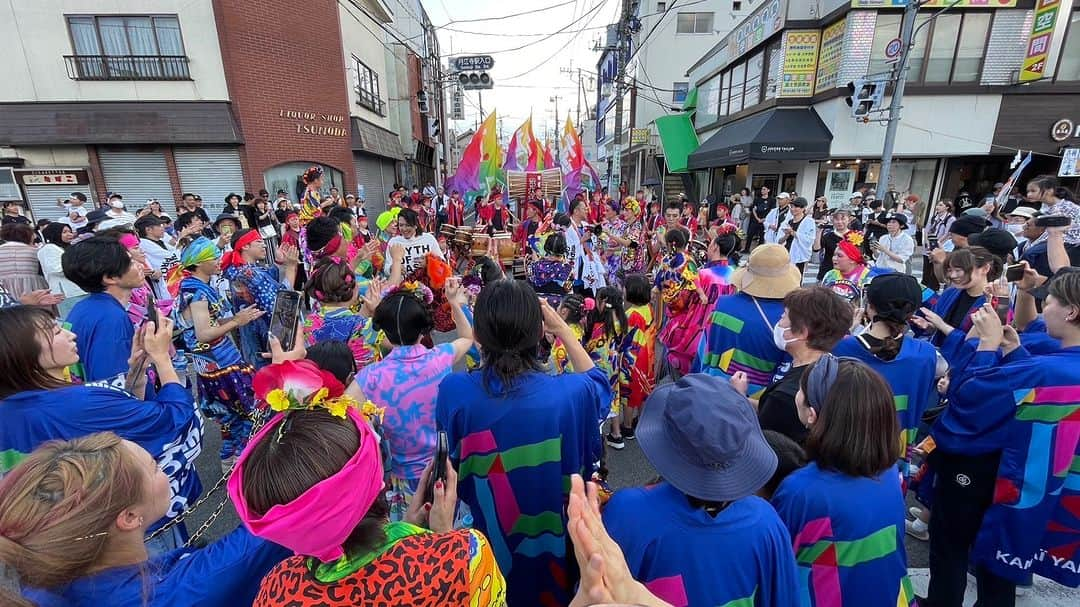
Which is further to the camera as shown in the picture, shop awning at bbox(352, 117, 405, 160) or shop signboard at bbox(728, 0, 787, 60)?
shop awning at bbox(352, 117, 405, 160)

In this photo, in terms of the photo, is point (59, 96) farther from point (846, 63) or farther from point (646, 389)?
point (846, 63)

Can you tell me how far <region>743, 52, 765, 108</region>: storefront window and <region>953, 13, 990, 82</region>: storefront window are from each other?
16.2ft

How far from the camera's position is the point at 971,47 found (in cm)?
1215

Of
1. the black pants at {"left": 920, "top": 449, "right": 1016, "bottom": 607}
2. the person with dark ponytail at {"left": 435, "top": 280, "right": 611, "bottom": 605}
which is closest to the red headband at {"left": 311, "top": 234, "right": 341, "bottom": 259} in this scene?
the person with dark ponytail at {"left": 435, "top": 280, "right": 611, "bottom": 605}

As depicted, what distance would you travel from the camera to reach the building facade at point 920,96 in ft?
38.9

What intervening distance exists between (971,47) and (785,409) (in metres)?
16.1

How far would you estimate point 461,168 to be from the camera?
1409 cm

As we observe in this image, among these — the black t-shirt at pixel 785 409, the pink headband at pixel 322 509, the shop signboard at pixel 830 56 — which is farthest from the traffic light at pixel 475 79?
the pink headband at pixel 322 509

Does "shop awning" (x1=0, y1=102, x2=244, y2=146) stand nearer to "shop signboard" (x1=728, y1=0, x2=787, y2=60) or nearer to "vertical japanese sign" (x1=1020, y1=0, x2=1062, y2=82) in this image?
"shop signboard" (x1=728, y1=0, x2=787, y2=60)

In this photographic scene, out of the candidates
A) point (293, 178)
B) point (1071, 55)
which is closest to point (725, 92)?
point (1071, 55)

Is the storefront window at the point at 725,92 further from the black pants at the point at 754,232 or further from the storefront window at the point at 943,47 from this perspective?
the black pants at the point at 754,232

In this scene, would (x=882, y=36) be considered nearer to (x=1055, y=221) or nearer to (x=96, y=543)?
(x=1055, y=221)

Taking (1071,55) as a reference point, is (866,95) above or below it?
below

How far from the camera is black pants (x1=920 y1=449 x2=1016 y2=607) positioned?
85.6 inches
